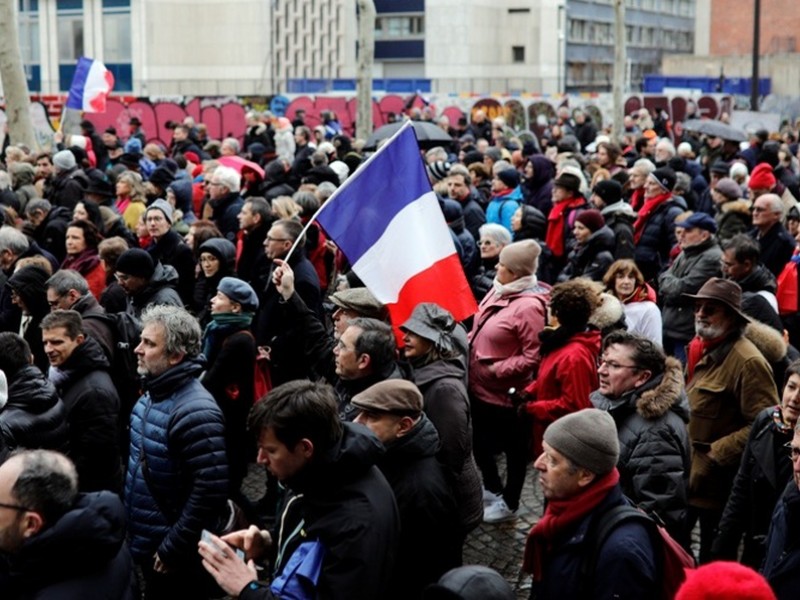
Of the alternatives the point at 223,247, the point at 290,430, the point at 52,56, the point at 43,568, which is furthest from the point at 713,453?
the point at 52,56

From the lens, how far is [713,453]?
5.53 m

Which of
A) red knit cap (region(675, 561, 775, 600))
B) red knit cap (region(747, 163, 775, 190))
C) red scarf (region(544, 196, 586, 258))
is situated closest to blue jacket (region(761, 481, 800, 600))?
red knit cap (region(675, 561, 775, 600))

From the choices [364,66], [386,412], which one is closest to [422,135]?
[364,66]

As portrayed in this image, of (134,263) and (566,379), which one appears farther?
(134,263)

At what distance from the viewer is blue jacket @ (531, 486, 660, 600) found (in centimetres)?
368

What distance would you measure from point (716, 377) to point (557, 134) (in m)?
17.8

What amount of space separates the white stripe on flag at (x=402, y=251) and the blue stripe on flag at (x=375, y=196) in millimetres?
31

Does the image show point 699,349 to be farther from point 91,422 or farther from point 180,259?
point 180,259

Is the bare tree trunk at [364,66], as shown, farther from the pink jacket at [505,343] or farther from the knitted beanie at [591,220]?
the pink jacket at [505,343]

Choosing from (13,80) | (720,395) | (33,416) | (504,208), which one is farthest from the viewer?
(13,80)

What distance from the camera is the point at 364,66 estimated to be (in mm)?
25656

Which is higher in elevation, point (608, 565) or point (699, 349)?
point (699, 349)

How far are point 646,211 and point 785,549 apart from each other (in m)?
6.81

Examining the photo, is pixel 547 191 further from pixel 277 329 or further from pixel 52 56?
pixel 52 56
